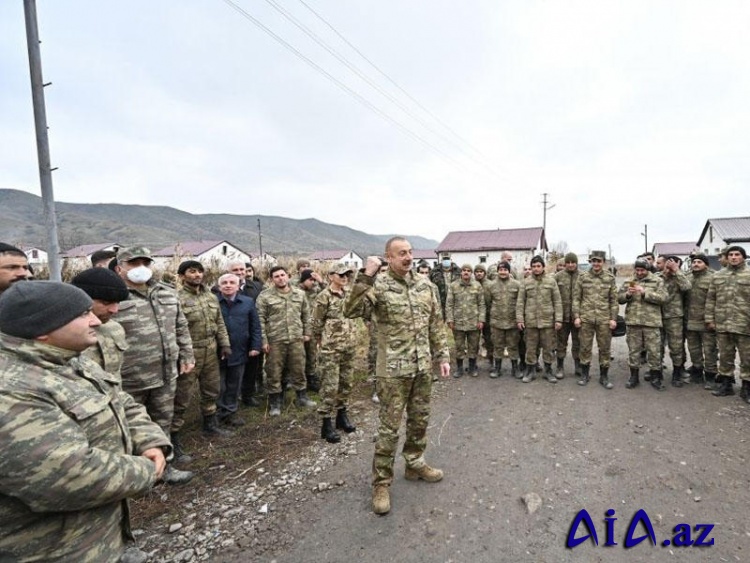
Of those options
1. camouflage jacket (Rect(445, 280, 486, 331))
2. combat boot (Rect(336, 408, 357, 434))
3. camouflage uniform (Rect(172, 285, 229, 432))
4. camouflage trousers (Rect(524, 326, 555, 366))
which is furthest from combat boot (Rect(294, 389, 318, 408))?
camouflage trousers (Rect(524, 326, 555, 366))

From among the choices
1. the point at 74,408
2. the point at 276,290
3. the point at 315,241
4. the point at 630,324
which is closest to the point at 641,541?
the point at 74,408

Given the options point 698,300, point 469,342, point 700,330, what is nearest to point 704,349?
point 700,330

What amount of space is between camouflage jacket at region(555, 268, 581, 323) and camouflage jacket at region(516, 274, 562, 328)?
0.26 metres

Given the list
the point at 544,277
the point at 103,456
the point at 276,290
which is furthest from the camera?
the point at 544,277

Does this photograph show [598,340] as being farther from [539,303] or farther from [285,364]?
[285,364]

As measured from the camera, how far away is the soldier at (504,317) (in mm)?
6805

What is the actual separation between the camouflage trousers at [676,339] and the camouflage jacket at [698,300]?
0.14 metres

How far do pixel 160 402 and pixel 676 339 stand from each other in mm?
7336

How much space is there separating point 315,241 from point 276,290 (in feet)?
498

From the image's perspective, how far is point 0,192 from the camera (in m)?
156

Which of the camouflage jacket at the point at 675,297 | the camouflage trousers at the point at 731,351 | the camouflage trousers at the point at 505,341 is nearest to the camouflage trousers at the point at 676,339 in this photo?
the camouflage jacket at the point at 675,297

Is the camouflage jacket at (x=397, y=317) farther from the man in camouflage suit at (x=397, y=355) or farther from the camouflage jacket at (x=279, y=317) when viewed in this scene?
the camouflage jacket at (x=279, y=317)

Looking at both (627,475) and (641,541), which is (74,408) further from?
(627,475)

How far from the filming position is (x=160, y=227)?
5600 inches
